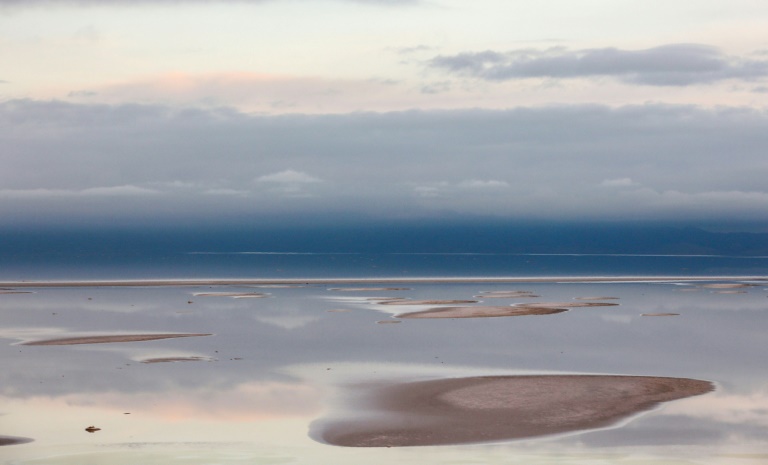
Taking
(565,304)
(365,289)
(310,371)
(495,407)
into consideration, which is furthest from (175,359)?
(365,289)

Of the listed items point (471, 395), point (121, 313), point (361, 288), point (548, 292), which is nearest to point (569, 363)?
point (471, 395)

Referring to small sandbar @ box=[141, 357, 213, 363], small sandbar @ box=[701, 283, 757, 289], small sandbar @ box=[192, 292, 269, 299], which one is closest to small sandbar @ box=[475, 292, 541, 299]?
small sandbar @ box=[192, 292, 269, 299]

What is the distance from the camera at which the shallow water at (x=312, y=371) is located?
2131cm

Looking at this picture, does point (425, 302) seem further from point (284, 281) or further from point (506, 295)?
point (284, 281)

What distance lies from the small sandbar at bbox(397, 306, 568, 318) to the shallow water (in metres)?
1.69

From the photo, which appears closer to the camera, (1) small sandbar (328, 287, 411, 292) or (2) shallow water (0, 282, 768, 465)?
(2) shallow water (0, 282, 768, 465)

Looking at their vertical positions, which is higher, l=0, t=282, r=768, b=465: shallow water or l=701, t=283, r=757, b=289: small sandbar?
l=701, t=283, r=757, b=289: small sandbar

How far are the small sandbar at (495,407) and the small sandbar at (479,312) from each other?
79.8 feet

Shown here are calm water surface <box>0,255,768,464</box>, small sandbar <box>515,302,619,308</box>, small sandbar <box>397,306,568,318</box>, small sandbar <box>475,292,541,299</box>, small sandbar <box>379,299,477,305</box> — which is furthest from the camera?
small sandbar <box>475,292,541,299</box>

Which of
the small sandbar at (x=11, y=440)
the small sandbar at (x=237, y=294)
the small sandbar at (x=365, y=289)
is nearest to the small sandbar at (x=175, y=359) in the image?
the small sandbar at (x=11, y=440)

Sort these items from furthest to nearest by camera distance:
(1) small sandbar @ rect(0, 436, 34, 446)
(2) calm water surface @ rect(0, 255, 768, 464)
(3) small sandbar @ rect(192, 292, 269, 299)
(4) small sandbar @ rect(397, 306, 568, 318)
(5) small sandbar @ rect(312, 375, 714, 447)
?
(3) small sandbar @ rect(192, 292, 269, 299) → (4) small sandbar @ rect(397, 306, 568, 318) → (5) small sandbar @ rect(312, 375, 714, 447) → (1) small sandbar @ rect(0, 436, 34, 446) → (2) calm water surface @ rect(0, 255, 768, 464)

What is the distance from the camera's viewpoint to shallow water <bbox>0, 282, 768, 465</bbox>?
21312 millimetres

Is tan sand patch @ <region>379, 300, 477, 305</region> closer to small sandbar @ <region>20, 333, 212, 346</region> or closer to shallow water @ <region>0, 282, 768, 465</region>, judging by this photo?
shallow water @ <region>0, 282, 768, 465</region>

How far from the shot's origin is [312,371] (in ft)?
109
